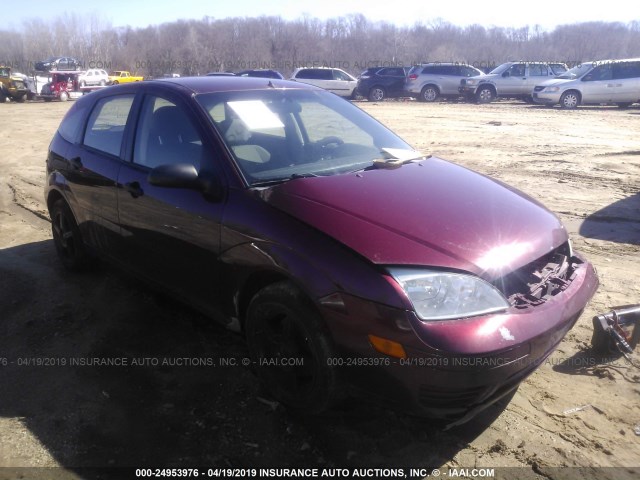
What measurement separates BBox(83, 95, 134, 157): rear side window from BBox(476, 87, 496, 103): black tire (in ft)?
75.0

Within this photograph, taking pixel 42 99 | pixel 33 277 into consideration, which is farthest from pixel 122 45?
pixel 33 277

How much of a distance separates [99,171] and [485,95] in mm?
23523

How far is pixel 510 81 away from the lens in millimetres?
24203

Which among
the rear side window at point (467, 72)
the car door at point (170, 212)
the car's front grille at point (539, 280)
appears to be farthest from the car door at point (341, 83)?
the car's front grille at point (539, 280)

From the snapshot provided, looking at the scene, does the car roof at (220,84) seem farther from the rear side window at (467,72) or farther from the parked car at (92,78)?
the parked car at (92,78)

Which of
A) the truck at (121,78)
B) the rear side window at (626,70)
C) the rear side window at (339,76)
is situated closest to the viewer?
the rear side window at (626,70)

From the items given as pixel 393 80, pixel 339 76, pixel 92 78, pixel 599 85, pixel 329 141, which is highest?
pixel 92 78

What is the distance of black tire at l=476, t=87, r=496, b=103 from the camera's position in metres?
24.4

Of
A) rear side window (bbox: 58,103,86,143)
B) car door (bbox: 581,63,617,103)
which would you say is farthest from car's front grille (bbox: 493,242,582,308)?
car door (bbox: 581,63,617,103)

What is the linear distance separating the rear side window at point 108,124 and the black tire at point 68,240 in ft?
2.44

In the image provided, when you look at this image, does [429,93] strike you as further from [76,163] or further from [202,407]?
[202,407]

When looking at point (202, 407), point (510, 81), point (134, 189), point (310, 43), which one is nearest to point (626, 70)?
point (510, 81)

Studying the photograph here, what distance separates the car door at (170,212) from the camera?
3.05 metres

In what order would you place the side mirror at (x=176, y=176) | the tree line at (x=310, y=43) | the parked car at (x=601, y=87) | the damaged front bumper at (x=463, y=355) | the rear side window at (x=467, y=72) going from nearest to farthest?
1. the damaged front bumper at (x=463, y=355)
2. the side mirror at (x=176, y=176)
3. the parked car at (x=601, y=87)
4. the rear side window at (x=467, y=72)
5. the tree line at (x=310, y=43)
